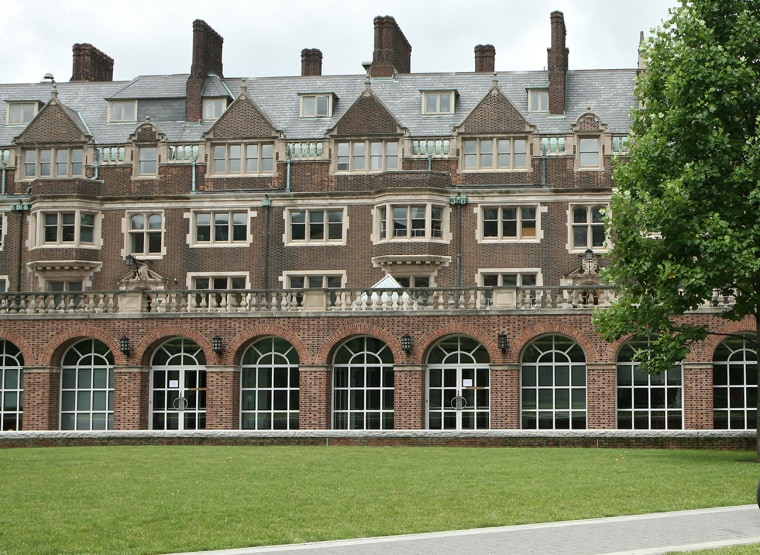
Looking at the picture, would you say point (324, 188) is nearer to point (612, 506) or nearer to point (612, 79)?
point (612, 79)

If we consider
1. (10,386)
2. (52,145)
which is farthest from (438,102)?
(10,386)

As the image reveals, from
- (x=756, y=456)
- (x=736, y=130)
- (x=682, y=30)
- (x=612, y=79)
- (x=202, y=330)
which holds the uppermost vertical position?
(x=612, y=79)

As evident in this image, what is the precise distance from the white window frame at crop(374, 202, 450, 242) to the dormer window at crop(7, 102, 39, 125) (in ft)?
50.7

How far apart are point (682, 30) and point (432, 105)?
21.6m

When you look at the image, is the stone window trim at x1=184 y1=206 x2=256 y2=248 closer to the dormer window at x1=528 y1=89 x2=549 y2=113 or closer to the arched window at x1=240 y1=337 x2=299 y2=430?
the arched window at x1=240 y1=337 x2=299 y2=430

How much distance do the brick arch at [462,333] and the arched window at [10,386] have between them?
43.4 feet

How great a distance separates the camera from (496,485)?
19781 millimetres

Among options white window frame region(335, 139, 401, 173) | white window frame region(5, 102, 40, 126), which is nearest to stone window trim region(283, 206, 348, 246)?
white window frame region(335, 139, 401, 173)

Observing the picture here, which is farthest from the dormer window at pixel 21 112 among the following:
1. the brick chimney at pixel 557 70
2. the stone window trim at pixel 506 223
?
the brick chimney at pixel 557 70

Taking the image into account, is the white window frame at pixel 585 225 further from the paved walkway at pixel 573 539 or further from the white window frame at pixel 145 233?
the paved walkway at pixel 573 539

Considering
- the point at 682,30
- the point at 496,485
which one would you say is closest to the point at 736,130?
the point at 682,30

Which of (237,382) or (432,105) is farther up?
(432,105)

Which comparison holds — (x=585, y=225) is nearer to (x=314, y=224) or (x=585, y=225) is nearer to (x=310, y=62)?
(x=314, y=224)

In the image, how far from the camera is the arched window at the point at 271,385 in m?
39.2
